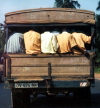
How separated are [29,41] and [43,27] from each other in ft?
2.87

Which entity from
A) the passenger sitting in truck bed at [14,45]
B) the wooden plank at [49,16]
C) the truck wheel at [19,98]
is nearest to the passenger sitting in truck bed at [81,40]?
the wooden plank at [49,16]

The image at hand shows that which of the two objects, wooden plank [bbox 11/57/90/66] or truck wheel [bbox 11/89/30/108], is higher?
wooden plank [bbox 11/57/90/66]

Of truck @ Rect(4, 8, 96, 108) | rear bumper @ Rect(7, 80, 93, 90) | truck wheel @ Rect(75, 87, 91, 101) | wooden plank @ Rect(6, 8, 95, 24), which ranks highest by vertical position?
wooden plank @ Rect(6, 8, 95, 24)

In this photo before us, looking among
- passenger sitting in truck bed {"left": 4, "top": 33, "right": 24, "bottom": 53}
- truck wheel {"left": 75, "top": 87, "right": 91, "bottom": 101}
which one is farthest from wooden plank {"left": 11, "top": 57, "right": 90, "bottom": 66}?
truck wheel {"left": 75, "top": 87, "right": 91, "bottom": 101}

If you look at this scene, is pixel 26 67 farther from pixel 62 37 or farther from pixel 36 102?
pixel 36 102

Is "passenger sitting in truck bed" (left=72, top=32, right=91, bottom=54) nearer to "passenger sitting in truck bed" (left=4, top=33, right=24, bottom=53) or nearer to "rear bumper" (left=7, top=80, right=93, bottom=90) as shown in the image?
"rear bumper" (left=7, top=80, right=93, bottom=90)

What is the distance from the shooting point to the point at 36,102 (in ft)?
43.8

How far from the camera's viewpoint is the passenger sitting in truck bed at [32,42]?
1007 centimetres

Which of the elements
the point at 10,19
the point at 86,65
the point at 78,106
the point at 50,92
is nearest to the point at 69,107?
the point at 78,106

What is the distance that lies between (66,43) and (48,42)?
0.48 metres

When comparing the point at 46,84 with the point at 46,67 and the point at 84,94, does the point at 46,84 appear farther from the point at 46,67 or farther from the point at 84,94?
the point at 84,94

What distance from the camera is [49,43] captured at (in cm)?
1011

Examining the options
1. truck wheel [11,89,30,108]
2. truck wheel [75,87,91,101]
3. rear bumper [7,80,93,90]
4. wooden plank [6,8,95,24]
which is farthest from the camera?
truck wheel [75,87,91,101]

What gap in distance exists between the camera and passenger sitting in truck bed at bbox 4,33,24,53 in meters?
10.3
